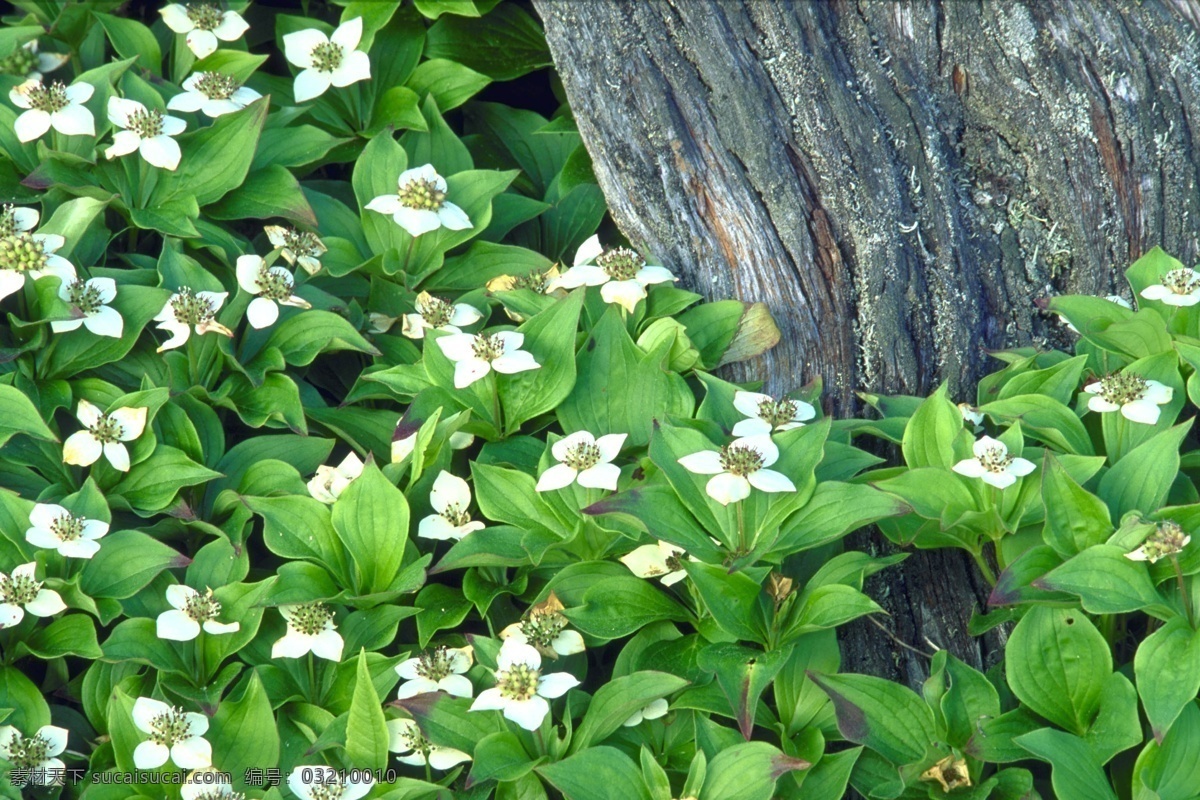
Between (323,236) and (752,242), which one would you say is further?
(323,236)

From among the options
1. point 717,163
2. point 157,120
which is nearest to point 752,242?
point 717,163

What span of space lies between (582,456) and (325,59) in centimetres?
180

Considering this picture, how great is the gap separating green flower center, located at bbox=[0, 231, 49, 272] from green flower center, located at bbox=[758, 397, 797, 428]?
1928mm

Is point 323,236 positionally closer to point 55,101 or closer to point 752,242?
point 55,101

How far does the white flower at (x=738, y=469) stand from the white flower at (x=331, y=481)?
87 centimetres

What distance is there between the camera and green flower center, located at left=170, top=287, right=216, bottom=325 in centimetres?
280

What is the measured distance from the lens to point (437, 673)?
2.42 meters

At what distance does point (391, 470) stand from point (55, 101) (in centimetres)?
158

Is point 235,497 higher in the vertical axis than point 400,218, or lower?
lower

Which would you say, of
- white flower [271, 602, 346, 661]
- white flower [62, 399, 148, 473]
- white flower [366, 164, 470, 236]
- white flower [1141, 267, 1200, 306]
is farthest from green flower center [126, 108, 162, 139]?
white flower [1141, 267, 1200, 306]

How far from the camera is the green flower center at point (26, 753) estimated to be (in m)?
2.39

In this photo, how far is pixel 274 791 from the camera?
89.4 inches

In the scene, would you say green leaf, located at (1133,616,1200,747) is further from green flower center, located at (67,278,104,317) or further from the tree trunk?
green flower center, located at (67,278,104,317)

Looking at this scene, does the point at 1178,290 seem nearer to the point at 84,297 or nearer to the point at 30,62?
the point at 84,297
